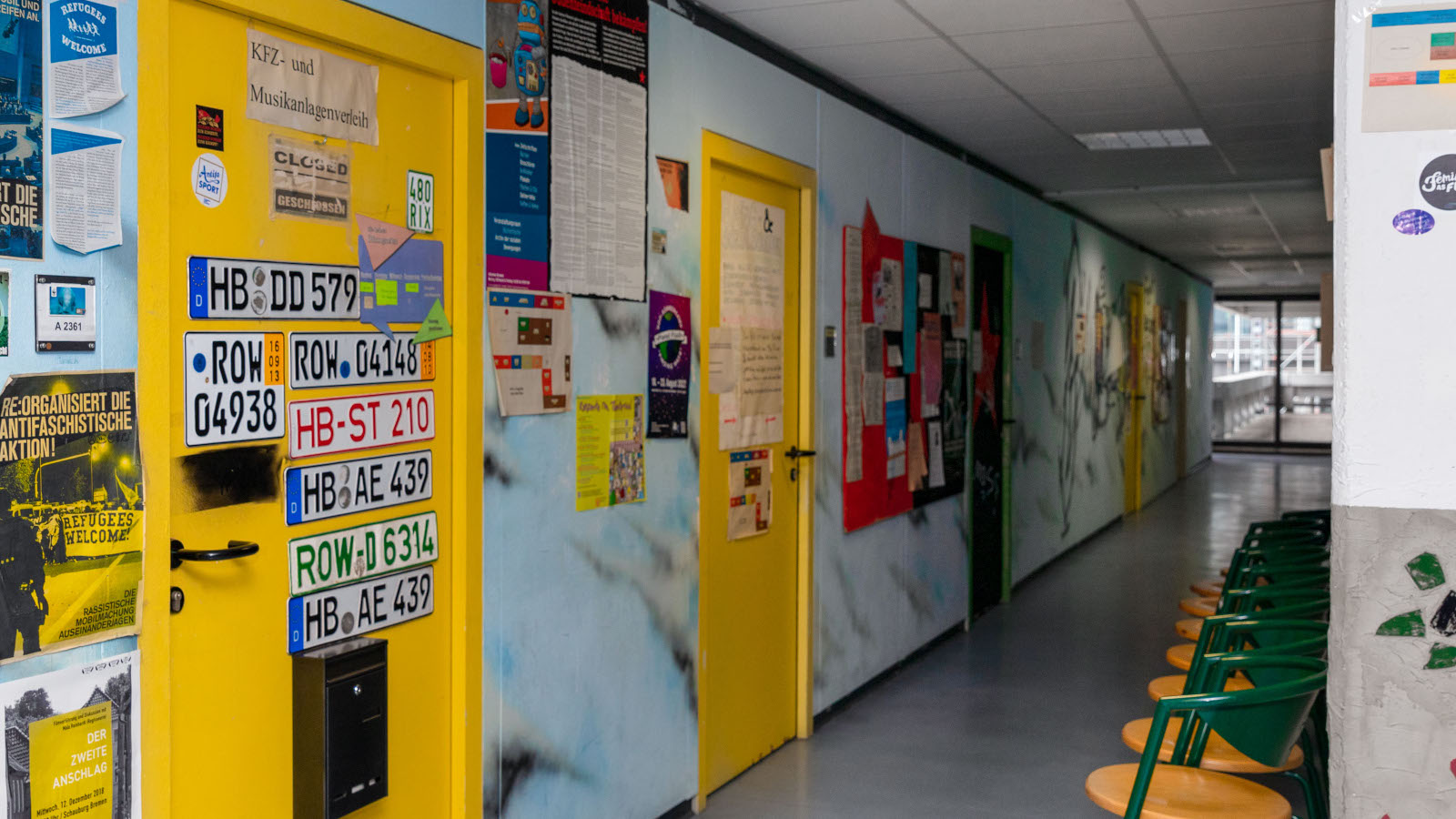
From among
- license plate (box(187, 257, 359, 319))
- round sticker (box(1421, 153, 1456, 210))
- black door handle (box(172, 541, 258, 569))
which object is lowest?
black door handle (box(172, 541, 258, 569))

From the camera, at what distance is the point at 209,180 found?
2.28 metres

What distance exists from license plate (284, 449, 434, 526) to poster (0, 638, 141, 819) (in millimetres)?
492

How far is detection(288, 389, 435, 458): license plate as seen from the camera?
2.50 m

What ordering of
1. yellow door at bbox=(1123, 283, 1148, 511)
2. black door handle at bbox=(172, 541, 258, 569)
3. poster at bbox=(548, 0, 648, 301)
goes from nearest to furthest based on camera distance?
black door handle at bbox=(172, 541, 258, 569) → poster at bbox=(548, 0, 648, 301) → yellow door at bbox=(1123, 283, 1148, 511)

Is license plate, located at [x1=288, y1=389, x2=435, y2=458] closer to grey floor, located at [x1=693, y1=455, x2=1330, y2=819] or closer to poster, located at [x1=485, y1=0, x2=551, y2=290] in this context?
poster, located at [x1=485, y1=0, x2=551, y2=290]

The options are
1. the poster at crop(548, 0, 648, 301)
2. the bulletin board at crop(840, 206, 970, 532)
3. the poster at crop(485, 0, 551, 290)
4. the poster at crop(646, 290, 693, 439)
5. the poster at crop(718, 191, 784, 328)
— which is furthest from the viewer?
the bulletin board at crop(840, 206, 970, 532)

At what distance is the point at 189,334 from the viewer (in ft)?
7.31

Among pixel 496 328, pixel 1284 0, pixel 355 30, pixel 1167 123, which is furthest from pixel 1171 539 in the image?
pixel 355 30

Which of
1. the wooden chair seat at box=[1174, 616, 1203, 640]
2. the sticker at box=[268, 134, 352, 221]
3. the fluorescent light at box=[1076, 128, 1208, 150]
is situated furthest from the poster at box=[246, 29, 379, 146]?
the fluorescent light at box=[1076, 128, 1208, 150]

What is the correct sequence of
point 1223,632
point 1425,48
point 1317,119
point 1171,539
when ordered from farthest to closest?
point 1171,539
point 1317,119
point 1223,632
point 1425,48

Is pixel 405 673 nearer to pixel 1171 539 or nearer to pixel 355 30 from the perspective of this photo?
pixel 355 30

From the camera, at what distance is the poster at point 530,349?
9.97 ft

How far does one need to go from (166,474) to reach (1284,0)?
3599 mm

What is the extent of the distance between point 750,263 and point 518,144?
143 centimetres
